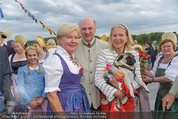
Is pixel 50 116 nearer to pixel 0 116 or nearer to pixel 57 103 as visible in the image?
pixel 57 103

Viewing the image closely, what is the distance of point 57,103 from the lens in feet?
5.78

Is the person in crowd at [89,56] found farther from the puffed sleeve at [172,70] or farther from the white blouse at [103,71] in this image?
the puffed sleeve at [172,70]

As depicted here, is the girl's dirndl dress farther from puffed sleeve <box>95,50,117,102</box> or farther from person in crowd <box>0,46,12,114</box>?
person in crowd <box>0,46,12,114</box>

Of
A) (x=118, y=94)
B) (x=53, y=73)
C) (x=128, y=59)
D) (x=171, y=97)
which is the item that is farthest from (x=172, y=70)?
(x=53, y=73)

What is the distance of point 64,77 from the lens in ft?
6.00

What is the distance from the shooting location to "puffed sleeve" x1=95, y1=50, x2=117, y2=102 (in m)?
2.05

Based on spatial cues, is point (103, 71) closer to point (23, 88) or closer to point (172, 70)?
point (172, 70)

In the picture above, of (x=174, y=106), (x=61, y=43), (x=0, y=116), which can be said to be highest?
(x=61, y=43)

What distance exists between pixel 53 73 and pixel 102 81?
69 cm

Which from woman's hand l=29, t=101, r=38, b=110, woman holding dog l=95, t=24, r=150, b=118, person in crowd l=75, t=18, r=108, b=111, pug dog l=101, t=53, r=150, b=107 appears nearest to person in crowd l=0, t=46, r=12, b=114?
woman's hand l=29, t=101, r=38, b=110

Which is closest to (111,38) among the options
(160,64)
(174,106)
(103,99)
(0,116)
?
(103,99)

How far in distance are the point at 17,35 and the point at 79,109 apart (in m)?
3.13

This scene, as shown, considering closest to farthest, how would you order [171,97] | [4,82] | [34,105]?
[4,82]
[171,97]
[34,105]

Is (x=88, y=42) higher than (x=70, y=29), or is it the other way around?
(x=70, y=29)
